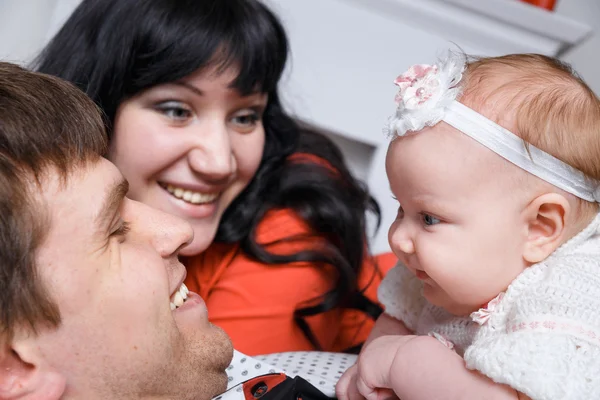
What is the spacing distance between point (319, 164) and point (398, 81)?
0.97 m

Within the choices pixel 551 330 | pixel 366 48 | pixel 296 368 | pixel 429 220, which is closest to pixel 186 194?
pixel 296 368

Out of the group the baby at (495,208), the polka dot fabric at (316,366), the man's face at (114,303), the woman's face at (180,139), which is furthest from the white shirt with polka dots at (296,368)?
the woman's face at (180,139)

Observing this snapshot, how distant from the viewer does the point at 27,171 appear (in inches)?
35.8

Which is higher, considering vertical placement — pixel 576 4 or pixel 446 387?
pixel 576 4

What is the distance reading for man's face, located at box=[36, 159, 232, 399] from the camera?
0.94 m

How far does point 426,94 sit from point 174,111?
31.1 inches

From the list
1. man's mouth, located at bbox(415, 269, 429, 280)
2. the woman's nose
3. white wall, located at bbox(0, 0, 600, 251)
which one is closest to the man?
man's mouth, located at bbox(415, 269, 429, 280)

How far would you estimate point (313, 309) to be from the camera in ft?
5.79

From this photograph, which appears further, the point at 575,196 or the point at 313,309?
the point at 313,309

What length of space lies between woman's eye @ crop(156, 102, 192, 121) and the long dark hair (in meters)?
0.06

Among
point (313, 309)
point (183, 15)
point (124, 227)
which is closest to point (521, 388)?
point (124, 227)

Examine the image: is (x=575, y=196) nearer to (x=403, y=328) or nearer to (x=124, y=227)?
(x=403, y=328)

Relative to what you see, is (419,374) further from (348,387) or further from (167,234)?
(167,234)

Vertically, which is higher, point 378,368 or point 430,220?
point 430,220
